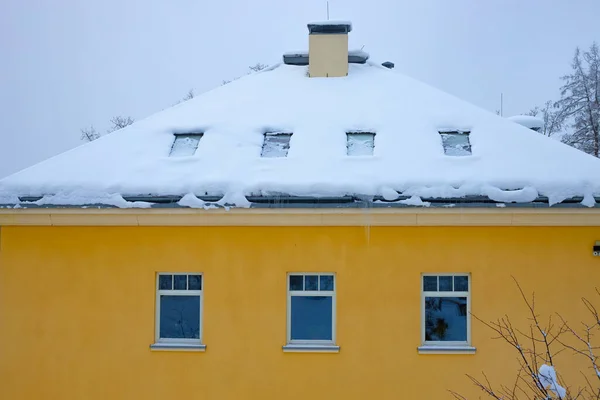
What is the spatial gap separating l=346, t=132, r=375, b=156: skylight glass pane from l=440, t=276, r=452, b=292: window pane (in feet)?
7.15

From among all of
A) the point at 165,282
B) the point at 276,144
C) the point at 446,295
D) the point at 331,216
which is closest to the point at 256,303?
the point at 165,282

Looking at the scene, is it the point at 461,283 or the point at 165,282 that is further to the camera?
the point at 165,282

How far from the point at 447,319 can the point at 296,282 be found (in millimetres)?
2230

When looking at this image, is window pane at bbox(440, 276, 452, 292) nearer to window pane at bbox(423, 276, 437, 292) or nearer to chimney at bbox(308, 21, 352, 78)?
window pane at bbox(423, 276, 437, 292)

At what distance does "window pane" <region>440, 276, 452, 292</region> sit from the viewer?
7.89 metres

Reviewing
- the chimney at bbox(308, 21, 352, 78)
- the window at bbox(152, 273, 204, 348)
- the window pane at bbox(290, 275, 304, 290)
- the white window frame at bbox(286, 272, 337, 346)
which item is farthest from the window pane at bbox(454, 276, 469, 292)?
the chimney at bbox(308, 21, 352, 78)

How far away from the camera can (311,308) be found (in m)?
8.00

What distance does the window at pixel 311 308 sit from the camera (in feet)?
26.1

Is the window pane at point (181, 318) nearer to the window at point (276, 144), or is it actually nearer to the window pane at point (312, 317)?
the window pane at point (312, 317)

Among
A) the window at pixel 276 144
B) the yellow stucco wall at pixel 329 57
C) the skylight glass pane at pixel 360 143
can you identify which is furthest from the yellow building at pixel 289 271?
the yellow stucco wall at pixel 329 57

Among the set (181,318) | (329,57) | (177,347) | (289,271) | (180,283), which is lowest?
(177,347)

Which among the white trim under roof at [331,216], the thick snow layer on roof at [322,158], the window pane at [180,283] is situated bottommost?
the window pane at [180,283]

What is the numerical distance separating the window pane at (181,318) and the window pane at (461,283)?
12.3 feet

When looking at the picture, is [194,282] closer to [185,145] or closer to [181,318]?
[181,318]
